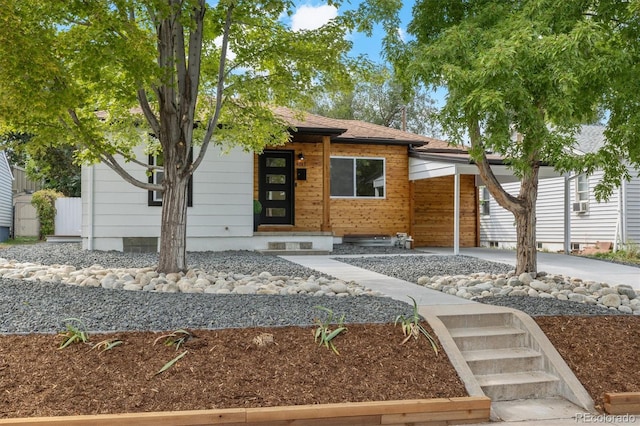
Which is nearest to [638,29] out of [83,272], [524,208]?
[524,208]

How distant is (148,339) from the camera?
386 centimetres

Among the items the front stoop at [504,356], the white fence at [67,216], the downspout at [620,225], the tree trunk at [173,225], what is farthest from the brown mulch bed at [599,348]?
the white fence at [67,216]

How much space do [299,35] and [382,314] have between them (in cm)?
435

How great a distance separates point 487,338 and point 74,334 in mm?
3191

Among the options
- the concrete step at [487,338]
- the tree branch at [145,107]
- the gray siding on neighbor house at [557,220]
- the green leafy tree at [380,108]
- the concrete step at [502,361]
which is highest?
the green leafy tree at [380,108]

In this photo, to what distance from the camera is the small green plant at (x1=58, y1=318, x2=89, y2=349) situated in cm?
373

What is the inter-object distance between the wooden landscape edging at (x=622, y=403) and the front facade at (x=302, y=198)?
775 centimetres

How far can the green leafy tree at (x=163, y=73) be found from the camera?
5.55 m

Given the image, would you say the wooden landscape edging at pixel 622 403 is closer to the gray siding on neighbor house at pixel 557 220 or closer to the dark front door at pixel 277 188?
the dark front door at pixel 277 188

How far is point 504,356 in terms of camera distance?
→ 4168mm

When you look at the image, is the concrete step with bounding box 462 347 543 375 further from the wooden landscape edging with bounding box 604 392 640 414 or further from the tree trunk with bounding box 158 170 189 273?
the tree trunk with bounding box 158 170 189 273

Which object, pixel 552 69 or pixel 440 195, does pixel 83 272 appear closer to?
pixel 552 69

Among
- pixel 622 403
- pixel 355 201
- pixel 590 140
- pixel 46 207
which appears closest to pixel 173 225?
pixel 622 403

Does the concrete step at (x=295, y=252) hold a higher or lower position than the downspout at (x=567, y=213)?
lower
